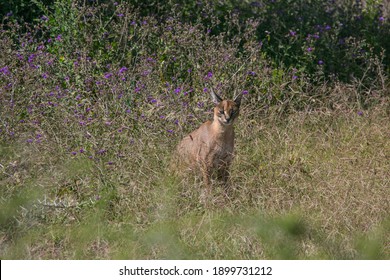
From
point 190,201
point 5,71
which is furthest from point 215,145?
point 5,71

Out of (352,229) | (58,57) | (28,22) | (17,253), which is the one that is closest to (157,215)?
(17,253)

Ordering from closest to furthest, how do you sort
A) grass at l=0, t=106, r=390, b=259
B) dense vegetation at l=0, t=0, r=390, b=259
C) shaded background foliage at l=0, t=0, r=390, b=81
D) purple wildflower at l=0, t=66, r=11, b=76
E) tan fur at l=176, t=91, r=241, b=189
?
grass at l=0, t=106, r=390, b=259
dense vegetation at l=0, t=0, r=390, b=259
tan fur at l=176, t=91, r=241, b=189
purple wildflower at l=0, t=66, r=11, b=76
shaded background foliage at l=0, t=0, r=390, b=81

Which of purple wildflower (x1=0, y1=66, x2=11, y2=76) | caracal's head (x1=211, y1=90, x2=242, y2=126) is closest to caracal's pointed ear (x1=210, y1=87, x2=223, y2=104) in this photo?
caracal's head (x1=211, y1=90, x2=242, y2=126)

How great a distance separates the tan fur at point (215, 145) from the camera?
6480 millimetres

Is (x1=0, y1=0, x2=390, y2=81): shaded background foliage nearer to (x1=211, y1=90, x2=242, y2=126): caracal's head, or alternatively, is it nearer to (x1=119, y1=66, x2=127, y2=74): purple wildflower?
(x1=119, y1=66, x2=127, y2=74): purple wildflower

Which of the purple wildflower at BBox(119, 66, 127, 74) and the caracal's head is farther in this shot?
the purple wildflower at BBox(119, 66, 127, 74)

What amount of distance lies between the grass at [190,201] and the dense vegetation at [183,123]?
0.01 m

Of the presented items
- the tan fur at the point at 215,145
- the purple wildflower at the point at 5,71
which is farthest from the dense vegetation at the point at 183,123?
the tan fur at the point at 215,145

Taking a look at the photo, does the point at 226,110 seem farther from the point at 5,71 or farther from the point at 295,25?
the point at 295,25

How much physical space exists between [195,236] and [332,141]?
7.20 feet

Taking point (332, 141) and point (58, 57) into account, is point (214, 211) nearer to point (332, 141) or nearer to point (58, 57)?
point (332, 141)

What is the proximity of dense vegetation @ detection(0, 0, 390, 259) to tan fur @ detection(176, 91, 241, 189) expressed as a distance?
0.12 metres

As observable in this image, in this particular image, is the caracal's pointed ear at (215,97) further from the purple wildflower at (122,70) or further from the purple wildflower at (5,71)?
the purple wildflower at (5,71)

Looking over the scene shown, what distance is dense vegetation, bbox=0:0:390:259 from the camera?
5383mm
